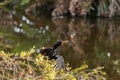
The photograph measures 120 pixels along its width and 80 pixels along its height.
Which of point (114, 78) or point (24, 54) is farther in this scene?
point (114, 78)

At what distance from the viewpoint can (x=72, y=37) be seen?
22.5 meters

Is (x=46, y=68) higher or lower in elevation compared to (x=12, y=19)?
higher

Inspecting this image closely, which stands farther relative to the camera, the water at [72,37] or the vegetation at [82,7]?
the vegetation at [82,7]

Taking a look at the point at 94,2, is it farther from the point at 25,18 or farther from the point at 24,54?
the point at 24,54

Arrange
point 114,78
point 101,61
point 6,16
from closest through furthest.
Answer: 1. point 114,78
2. point 101,61
3. point 6,16

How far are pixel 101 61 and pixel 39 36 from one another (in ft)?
21.7

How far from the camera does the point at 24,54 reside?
561cm

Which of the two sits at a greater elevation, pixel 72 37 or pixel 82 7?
pixel 82 7

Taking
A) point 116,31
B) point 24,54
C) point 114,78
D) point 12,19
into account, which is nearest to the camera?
point 24,54

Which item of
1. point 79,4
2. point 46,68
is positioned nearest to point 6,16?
point 79,4

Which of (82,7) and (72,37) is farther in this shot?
(82,7)

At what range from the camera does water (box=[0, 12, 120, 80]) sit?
16984mm

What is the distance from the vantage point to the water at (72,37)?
17.0 metres

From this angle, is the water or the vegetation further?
the vegetation
